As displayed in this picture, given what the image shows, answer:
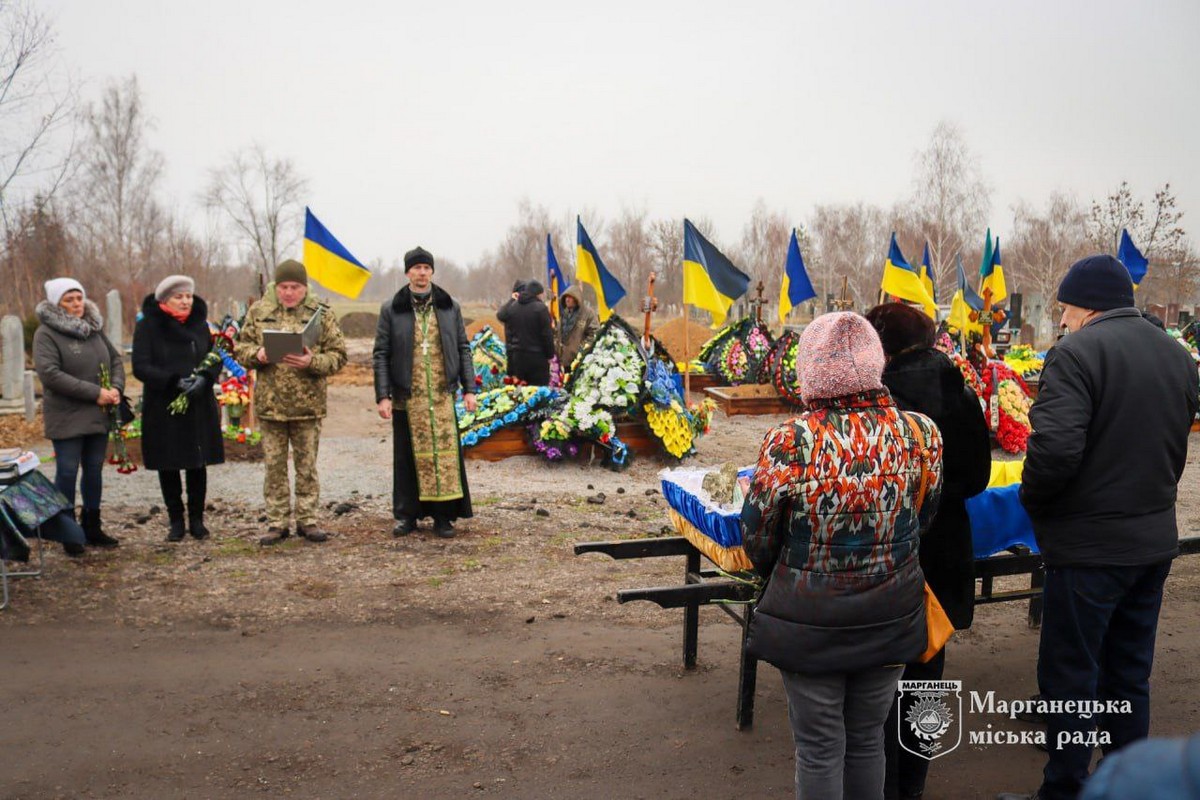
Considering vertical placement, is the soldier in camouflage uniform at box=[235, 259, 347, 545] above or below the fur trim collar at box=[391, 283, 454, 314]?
below

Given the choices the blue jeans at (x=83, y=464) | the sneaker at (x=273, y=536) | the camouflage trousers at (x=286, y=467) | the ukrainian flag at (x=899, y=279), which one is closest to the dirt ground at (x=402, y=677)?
the sneaker at (x=273, y=536)

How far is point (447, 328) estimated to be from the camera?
6.68m

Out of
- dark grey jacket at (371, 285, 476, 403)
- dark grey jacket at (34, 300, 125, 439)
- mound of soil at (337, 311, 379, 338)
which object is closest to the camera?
dark grey jacket at (34, 300, 125, 439)

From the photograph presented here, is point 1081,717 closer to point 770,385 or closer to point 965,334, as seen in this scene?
point 965,334

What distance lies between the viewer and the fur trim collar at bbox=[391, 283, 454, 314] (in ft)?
Result: 21.5

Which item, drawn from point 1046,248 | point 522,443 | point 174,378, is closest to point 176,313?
point 174,378

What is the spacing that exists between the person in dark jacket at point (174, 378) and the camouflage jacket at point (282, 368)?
0.33 meters

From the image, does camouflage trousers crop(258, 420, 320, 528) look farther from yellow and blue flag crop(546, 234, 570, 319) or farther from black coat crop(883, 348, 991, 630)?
yellow and blue flag crop(546, 234, 570, 319)

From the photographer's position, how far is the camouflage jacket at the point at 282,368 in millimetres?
6242

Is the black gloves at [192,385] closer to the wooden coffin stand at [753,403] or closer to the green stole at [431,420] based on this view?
the green stole at [431,420]

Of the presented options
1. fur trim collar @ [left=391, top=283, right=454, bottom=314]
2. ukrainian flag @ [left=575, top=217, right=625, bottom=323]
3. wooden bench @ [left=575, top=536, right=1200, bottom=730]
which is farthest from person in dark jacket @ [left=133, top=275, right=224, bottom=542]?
ukrainian flag @ [left=575, top=217, right=625, bottom=323]

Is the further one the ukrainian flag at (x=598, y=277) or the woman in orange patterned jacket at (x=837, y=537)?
the ukrainian flag at (x=598, y=277)

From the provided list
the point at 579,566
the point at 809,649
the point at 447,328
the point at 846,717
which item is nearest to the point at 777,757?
the point at 846,717

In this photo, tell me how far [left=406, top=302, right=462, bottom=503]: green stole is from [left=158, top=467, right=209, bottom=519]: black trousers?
148 centimetres
